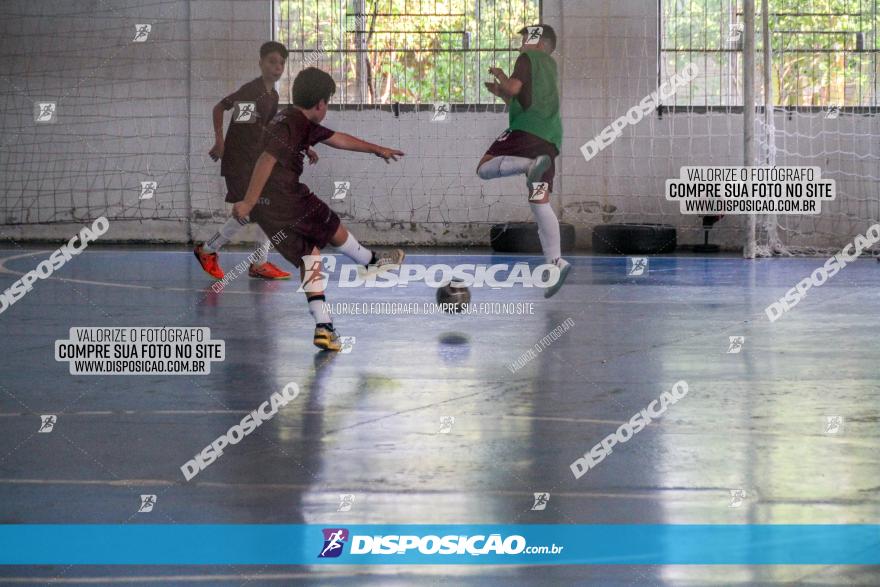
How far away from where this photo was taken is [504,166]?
1061 cm

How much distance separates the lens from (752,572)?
125 inches

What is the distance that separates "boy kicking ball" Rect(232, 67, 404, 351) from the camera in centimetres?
736

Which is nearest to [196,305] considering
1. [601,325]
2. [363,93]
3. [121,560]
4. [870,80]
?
[601,325]

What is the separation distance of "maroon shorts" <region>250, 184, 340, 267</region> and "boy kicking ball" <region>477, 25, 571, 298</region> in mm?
3120

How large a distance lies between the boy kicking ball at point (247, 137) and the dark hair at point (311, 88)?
12.4 ft

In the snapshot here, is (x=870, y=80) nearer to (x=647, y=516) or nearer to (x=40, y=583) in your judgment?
(x=647, y=516)

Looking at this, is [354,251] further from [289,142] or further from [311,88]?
[311,88]

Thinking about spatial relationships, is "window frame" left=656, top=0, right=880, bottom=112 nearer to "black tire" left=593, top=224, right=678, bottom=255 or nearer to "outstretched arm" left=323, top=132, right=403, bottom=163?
"black tire" left=593, top=224, right=678, bottom=255

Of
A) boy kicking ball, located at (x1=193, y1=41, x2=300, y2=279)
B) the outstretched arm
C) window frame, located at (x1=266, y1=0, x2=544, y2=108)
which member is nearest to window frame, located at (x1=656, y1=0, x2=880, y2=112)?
window frame, located at (x1=266, y1=0, x2=544, y2=108)

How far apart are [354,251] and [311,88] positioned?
1.04 meters

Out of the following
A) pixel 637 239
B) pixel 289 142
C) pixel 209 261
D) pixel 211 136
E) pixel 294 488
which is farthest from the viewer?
pixel 211 136

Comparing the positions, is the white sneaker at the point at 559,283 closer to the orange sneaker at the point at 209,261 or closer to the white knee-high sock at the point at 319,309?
the white knee-high sock at the point at 319,309

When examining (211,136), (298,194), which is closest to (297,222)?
(298,194)

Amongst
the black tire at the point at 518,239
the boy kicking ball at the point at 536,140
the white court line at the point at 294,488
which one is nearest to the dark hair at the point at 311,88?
the boy kicking ball at the point at 536,140
